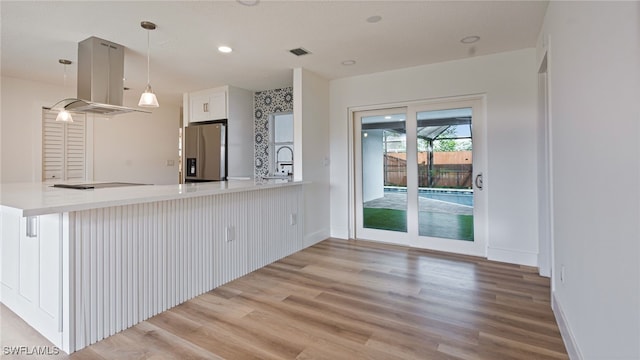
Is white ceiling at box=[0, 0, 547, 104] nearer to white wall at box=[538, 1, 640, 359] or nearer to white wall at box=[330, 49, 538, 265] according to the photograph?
white wall at box=[330, 49, 538, 265]

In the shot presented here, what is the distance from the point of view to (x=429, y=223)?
4.21 metres

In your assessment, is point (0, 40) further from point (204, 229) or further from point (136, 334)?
point (136, 334)

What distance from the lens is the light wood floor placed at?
6.20ft

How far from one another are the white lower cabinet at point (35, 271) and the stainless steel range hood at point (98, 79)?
3.93 feet

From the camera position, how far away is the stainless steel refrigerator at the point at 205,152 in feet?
17.1

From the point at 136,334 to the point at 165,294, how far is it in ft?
1.23

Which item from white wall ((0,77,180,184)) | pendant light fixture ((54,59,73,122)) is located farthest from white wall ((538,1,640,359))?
white wall ((0,77,180,184))

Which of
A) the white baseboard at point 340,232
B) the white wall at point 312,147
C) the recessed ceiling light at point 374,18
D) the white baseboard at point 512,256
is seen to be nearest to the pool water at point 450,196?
the white baseboard at point 512,256

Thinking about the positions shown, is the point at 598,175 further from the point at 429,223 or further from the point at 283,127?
the point at 283,127

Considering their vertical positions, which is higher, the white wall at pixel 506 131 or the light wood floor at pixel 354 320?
the white wall at pixel 506 131

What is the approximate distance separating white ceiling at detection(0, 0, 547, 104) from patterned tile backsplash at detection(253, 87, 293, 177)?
1.17 meters

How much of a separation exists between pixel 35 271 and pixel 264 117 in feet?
13.2

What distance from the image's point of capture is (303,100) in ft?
13.6

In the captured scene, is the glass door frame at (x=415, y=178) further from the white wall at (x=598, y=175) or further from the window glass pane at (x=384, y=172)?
the white wall at (x=598, y=175)
